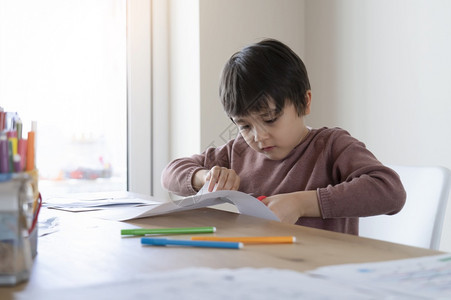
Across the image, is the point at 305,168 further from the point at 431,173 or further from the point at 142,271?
the point at 142,271

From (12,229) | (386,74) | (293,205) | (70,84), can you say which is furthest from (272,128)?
(70,84)

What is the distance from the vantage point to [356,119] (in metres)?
2.04

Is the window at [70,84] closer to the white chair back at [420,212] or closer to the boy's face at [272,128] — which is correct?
the boy's face at [272,128]

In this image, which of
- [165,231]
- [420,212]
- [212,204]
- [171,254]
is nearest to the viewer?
[171,254]

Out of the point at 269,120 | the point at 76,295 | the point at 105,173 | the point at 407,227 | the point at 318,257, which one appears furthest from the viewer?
the point at 105,173

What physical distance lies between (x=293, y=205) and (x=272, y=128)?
0.25 meters

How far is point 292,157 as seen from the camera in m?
1.25

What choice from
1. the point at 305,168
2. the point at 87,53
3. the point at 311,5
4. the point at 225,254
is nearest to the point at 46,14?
the point at 87,53

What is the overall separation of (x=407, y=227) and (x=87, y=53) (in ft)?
4.83

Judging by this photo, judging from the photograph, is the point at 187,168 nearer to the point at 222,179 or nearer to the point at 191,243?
the point at 222,179

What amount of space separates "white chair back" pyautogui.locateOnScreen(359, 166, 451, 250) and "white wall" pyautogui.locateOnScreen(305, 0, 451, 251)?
2.18 feet

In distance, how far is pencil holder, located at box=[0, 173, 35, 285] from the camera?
0.50 meters

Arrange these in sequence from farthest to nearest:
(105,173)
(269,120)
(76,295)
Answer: (105,173)
(269,120)
(76,295)

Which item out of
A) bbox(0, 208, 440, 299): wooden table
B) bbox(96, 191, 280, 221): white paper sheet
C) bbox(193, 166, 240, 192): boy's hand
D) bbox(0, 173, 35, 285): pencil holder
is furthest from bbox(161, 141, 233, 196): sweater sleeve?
bbox(0, 173, 35, 285): pencil holder
